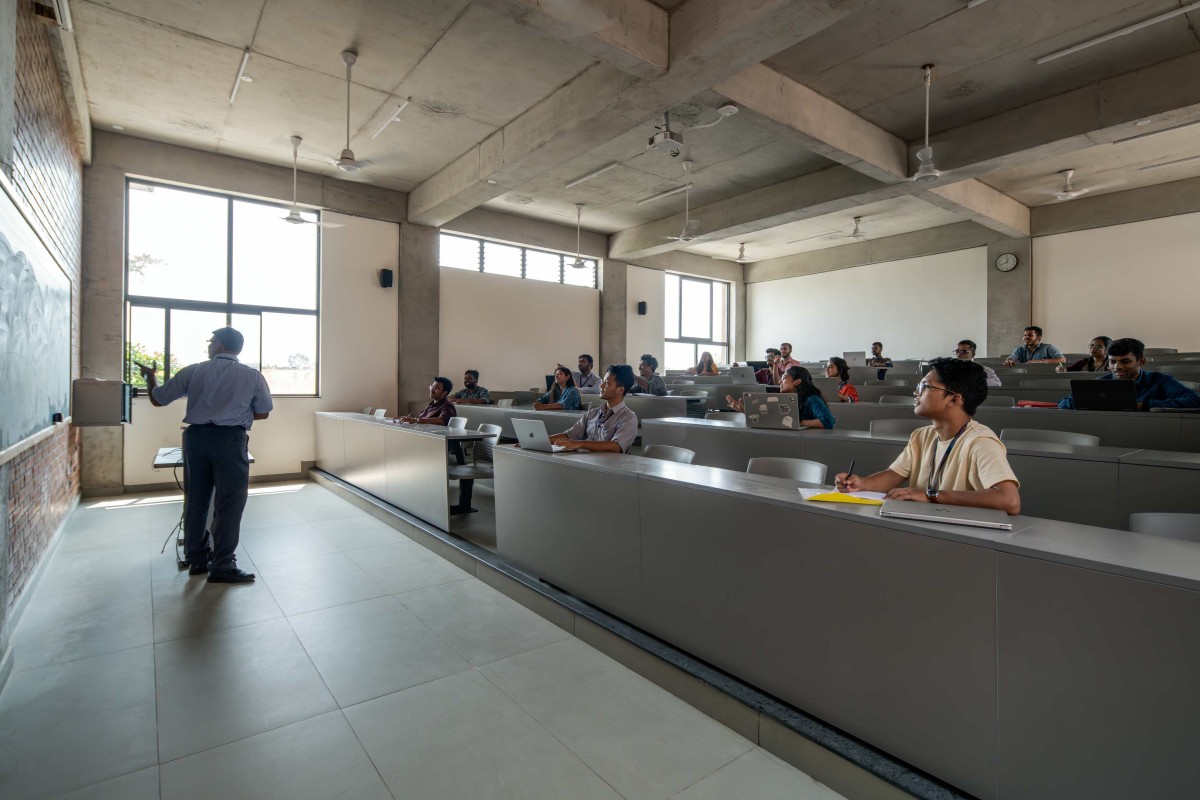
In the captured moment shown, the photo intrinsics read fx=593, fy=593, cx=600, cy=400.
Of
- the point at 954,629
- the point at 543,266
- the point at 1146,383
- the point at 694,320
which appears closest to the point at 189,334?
the point at 543,266

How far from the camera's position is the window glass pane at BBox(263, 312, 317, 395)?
7668mm

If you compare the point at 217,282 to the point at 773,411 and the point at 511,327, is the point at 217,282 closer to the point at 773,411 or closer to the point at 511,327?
the point at 511,327

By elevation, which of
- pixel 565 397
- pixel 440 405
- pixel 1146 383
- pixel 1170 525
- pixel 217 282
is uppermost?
pixel 217 282

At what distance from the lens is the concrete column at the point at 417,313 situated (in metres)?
8.66

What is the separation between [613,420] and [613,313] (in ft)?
24.8

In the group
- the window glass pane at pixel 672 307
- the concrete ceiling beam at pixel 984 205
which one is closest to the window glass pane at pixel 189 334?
the window glass pane at pixel 672 307

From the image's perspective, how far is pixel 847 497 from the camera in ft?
6.36

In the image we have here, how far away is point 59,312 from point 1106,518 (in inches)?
244

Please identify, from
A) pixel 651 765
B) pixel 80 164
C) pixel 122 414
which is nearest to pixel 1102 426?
pixel 651 765

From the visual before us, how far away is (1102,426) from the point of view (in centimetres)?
372

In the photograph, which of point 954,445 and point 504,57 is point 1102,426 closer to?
point 954,445

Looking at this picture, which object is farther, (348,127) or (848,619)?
(348,127)

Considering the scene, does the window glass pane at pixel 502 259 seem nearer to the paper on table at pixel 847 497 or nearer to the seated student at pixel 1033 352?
the seated student at pixel 1033 352

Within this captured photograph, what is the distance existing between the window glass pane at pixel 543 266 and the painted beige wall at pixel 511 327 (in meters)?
0.24
